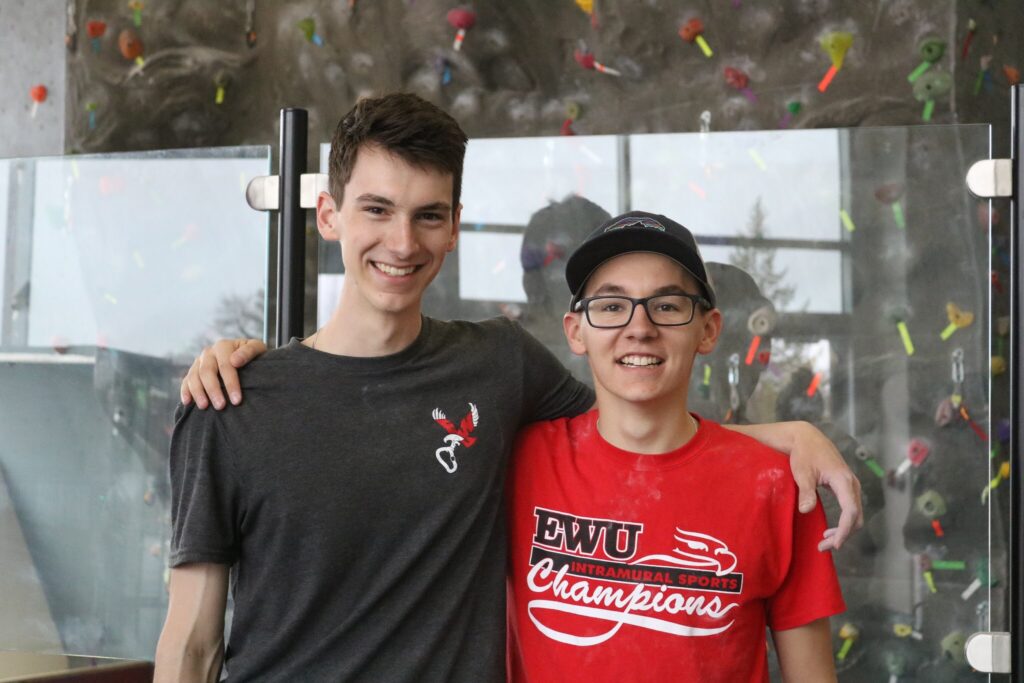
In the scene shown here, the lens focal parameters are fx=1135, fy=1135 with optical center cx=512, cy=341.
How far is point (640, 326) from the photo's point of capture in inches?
55.4

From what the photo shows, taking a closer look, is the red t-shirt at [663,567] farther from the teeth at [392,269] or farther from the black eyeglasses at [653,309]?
the teeth at [392,269]

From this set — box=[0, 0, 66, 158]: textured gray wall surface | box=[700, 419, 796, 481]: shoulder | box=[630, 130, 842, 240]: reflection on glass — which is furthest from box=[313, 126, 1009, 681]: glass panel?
box=[0, 0, 66, 158]: textured gray wall surface

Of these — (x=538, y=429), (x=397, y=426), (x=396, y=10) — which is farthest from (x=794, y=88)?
(x=397, y=426)

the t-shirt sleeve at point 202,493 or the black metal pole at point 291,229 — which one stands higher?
the black metal pole at point 291,229

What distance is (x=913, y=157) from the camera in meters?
1.83

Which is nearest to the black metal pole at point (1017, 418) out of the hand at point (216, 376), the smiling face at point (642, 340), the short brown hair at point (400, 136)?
the smiling face at point (642, 340)

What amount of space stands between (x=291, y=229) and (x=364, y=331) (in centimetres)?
63

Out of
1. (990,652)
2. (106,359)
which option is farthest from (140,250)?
(990,652)

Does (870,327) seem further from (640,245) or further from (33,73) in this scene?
(33,73)

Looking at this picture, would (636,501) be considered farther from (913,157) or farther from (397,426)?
(913,157)

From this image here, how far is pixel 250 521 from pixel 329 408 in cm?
16

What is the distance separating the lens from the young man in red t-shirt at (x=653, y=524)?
1337mm

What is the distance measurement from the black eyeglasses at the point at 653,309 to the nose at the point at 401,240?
254mm

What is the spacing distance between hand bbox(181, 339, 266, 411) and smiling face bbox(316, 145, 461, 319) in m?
0.15
